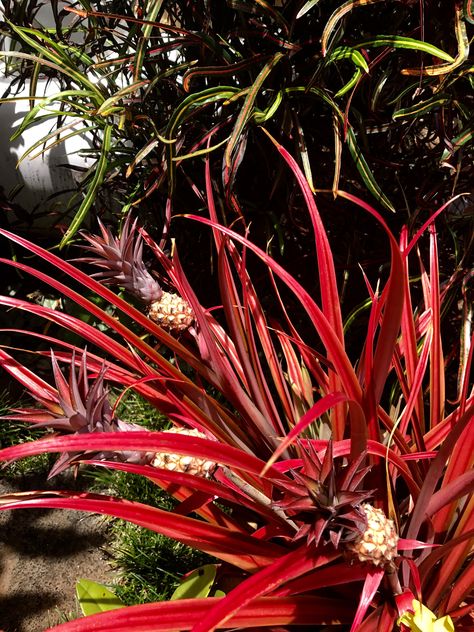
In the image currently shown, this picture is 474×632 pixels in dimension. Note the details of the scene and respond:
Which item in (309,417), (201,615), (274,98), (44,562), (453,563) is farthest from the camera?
(44,562)

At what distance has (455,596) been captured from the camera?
3.32ft

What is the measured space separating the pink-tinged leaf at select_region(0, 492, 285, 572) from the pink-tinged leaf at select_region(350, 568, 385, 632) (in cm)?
24

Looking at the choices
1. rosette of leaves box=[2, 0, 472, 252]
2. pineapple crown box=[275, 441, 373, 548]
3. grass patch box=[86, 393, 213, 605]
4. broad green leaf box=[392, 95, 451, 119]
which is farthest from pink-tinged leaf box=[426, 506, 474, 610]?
broad green leaf box=[392, 95, 451, 119]

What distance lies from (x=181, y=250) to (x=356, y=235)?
53 centimetres

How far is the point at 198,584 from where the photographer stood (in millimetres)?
1083

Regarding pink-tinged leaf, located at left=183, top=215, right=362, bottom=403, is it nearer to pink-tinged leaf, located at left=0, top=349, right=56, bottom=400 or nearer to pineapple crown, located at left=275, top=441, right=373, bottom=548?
pineapple crown, located at left=275, top=441, right=373, bottom=548

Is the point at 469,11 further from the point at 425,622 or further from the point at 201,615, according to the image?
the point at 201,615

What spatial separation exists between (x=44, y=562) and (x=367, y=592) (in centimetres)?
95

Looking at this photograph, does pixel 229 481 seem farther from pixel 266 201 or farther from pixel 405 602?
pixel 266 201

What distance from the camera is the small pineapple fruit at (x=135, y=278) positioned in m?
1.22

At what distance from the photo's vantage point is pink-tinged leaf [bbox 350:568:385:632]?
0.85 m

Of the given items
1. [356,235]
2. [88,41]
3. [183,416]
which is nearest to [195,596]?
[183,416]

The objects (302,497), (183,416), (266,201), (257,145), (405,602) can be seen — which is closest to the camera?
(302,497)

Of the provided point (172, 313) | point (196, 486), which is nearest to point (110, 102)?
point (172, 313)
